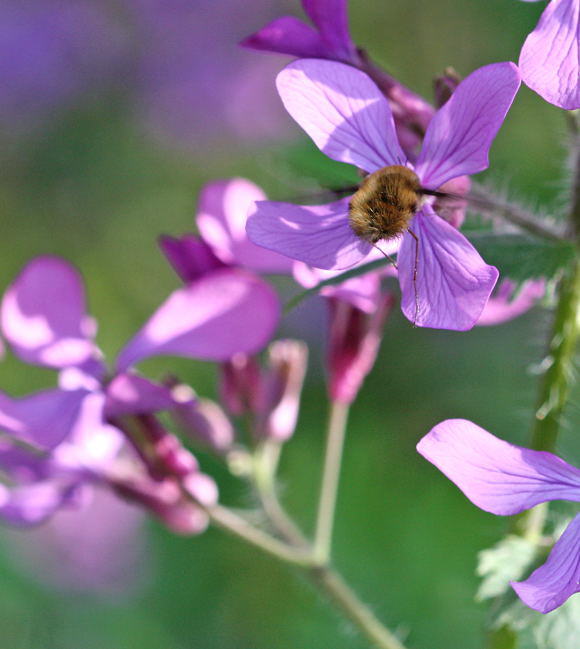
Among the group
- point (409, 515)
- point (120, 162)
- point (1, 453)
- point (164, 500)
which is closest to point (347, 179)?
point (164, 500)

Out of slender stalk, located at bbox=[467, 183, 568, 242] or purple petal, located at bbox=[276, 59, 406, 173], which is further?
slender stalk, located at bbox=[467, 183, 568, 242]

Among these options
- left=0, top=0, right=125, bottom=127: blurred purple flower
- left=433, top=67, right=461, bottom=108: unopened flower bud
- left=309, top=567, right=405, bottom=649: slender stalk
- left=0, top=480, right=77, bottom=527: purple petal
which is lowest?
left=0, top=0, right=125, bottom=127: blurred purple flower

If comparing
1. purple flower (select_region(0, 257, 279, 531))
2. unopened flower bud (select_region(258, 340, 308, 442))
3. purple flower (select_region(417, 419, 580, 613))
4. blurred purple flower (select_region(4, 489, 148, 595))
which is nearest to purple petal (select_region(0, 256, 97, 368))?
purple flower (select_region(0, 257, 279, 531))

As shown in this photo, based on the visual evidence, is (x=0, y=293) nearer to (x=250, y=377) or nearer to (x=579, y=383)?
(x=579, y=383)

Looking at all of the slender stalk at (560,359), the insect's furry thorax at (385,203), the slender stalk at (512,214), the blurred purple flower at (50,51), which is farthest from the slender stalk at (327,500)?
the blurred purple flower at (50,51)

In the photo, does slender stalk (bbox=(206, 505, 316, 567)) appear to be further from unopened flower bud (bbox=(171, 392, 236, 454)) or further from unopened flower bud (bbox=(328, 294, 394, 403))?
unopened flower bud (bbox=(328, 294, 394, 403))

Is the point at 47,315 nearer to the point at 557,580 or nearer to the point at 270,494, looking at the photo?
the point at 270,494

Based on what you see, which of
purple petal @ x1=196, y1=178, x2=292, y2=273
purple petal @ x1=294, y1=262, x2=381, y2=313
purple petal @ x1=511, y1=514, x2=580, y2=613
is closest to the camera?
purple petal @ x1=511, y1=514, x2=580, y2=613
